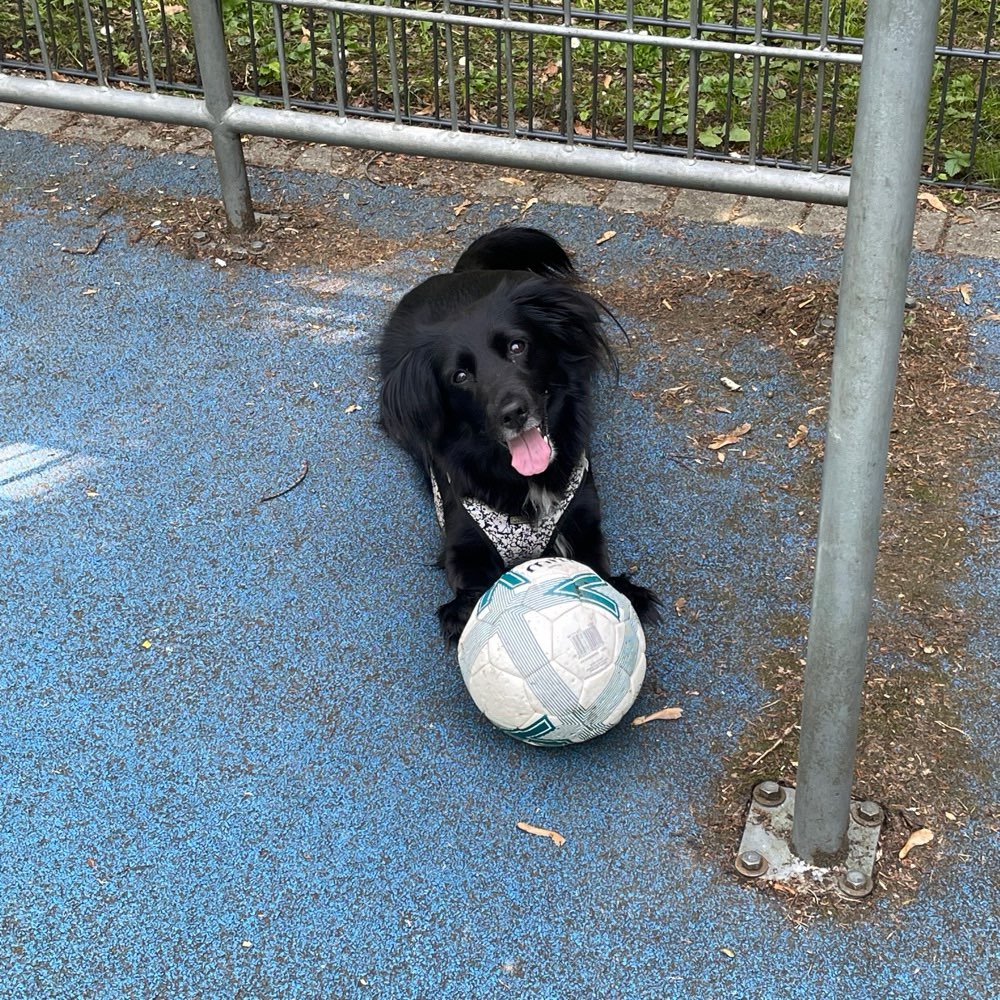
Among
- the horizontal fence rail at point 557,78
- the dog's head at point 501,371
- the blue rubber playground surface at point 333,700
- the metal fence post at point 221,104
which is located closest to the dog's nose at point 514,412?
the dog's head at point 501,371

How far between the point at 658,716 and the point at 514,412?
697 millimetres

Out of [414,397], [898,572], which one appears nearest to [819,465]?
[898,572]

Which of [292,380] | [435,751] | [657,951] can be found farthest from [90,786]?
[292,380]

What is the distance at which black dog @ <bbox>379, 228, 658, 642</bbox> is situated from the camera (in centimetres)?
268

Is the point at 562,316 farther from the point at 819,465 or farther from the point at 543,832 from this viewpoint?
the point at 543,832

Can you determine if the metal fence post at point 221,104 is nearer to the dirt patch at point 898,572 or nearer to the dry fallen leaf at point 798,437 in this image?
the dirt patch at point 898,572

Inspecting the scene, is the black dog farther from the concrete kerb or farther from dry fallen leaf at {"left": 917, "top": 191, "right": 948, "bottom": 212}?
dry fallen leaf at {"left": 917, "top": 191, "right": 948, "bottom": 212}

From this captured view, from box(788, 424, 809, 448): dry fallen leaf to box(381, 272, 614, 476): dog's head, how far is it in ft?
2.21

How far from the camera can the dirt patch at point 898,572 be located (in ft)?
7.69

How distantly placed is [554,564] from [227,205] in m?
2.20

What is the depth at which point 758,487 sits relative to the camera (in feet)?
10.3

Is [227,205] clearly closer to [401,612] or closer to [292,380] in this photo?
[292,380]

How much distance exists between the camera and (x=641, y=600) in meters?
2.78

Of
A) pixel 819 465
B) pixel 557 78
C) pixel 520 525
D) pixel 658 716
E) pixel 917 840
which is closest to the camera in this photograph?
pixel 917 840
